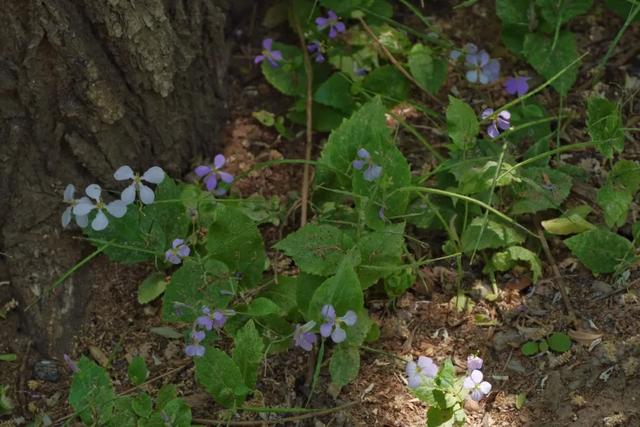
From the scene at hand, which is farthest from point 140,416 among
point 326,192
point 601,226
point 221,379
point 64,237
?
point 601,226

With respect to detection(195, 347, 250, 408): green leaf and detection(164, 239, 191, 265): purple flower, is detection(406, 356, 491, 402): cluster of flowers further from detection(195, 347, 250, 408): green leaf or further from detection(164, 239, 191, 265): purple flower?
detection(164, 239, 191, 265): purple flower

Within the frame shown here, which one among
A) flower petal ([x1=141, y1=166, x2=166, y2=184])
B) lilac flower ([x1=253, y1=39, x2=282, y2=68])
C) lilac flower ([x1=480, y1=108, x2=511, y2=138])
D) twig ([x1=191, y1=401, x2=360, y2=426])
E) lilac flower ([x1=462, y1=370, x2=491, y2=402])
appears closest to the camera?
lilac flower ([x1=462, y1=370, x2=491, y2=402])

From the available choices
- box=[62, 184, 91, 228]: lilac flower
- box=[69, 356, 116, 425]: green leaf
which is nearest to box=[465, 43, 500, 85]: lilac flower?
box=[62, 184, 91, 228]: lilac flower

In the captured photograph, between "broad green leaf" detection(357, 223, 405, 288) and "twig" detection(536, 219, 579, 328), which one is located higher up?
"broad green leaf" detection(357, 223, 405, 288)

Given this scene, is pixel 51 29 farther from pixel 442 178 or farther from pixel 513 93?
pixel 513 93

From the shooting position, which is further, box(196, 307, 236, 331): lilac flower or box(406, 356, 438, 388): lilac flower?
box(196, 307, 236, 331): lilac flower

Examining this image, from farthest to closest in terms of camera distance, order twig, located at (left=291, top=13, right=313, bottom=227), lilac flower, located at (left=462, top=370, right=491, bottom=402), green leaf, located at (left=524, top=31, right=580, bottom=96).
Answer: green leaf, located at (left=524, top=31, right=580, bottom=96) < twig, located at (left=291, top=13, right=313, bottom=227) < lilac flower, located at (left=462, top=370, right=491, bottom=402)
